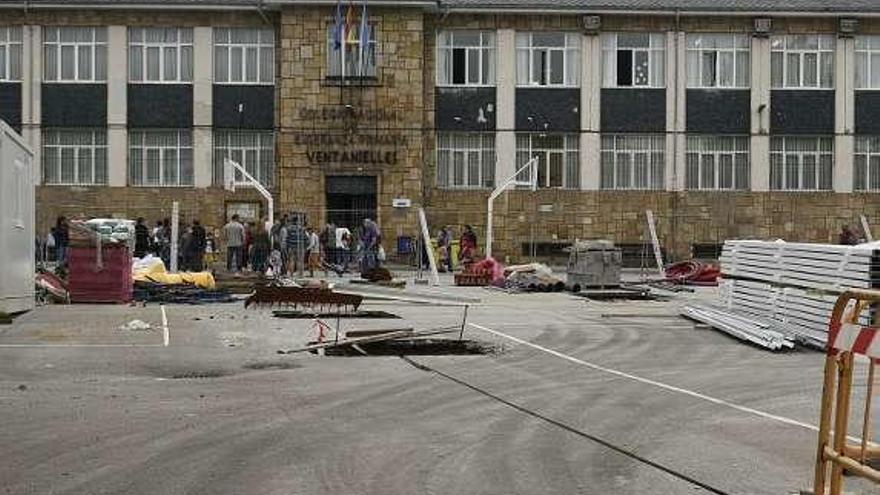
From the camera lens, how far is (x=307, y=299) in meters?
19.6

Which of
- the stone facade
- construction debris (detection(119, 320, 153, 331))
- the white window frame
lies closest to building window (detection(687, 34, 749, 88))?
the stone facade

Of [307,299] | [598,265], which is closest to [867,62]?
[598,265]

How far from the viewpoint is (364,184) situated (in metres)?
41.2

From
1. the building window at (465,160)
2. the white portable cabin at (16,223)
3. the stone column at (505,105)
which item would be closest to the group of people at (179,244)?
the building window at (465,160)

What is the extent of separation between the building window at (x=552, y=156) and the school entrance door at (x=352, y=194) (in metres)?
5.56

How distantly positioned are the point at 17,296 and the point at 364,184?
23.8m

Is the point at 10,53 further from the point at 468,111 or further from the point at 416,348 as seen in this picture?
the point at 416,348

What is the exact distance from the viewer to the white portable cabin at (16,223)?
16453 mm

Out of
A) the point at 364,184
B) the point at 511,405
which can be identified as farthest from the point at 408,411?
the point at 364,184

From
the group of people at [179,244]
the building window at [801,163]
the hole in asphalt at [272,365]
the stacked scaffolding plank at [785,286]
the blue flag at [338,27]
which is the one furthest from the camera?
the building window at [801,163]

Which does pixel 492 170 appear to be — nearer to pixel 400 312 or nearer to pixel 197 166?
pixel 197 166

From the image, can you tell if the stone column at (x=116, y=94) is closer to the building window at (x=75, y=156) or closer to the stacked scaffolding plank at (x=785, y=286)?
the building window at (x=75, y=156)

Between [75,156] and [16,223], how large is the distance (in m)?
25.2

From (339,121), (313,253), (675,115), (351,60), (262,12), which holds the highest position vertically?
(262,12)
